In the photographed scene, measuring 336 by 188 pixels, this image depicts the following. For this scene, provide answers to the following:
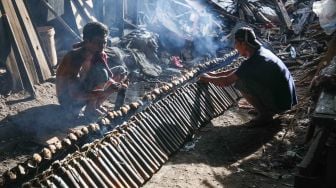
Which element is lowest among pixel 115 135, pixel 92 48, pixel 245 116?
pixel 245 116

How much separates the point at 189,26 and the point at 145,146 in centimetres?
923

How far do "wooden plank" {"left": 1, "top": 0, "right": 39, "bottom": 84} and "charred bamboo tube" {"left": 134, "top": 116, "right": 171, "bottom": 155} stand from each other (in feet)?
11.8

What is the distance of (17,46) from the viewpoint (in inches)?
304

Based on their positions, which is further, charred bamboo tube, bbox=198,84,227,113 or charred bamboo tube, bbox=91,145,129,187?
charred bamboo tube, bbox=198,84,227,113

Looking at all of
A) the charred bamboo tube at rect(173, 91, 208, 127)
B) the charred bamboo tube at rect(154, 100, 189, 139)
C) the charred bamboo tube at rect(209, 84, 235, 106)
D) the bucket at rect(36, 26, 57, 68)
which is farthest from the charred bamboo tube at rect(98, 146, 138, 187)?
the bucket at rect(36, 26, 57, 68)

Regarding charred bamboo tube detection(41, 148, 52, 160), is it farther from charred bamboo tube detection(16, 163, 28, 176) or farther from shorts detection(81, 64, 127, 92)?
shorts detection(81, 64, 127, 92)

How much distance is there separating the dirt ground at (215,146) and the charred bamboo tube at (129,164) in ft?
0.44

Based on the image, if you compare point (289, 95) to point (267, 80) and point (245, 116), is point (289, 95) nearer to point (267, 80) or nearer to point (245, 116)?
point (267, 80)

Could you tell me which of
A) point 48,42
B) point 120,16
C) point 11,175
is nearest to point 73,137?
point 11,175

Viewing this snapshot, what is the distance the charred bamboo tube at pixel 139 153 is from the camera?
4846 mm

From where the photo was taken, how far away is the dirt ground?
4949 mm

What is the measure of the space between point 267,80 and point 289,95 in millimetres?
472

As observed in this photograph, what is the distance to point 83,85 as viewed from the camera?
20.7 ft

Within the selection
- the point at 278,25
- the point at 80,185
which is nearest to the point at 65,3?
the point at 80,185
